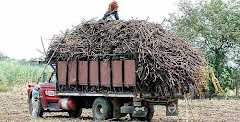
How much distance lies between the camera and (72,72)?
1912 cm

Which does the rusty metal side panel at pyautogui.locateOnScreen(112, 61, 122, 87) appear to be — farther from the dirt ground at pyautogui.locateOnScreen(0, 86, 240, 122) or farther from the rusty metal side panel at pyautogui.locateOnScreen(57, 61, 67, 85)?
the rusty metal side panel at pyautogui.locateOnScreen(57, 61, 67, 85)

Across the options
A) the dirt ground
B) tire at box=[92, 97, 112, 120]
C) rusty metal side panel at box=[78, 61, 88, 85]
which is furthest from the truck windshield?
tire at box=[92, 97, 112, 120]

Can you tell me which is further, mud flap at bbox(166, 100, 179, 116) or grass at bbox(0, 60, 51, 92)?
grass at bbox(0, 60, 51, 92)

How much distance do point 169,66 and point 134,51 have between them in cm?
136

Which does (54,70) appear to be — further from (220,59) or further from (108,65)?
(220,59)

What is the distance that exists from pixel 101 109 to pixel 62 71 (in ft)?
7.62

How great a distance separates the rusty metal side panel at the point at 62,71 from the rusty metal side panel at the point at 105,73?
204 centimetres

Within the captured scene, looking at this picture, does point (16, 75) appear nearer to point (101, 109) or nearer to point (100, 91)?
point (101, 109)

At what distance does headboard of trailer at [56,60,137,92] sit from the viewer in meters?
17.0

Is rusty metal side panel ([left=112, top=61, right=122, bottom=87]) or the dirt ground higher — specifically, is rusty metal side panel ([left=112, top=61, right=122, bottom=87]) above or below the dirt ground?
above

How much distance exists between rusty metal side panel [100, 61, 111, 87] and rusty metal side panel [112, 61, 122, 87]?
296mm

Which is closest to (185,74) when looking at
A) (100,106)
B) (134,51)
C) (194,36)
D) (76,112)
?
(134,51)

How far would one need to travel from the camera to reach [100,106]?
18.4 m

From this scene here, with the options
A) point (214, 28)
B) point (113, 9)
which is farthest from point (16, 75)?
point (113, 9)
